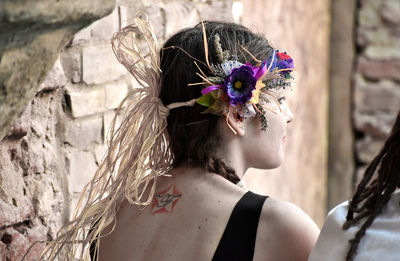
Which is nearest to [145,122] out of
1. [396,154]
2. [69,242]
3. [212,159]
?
[212,159]

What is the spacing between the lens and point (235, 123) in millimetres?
1711

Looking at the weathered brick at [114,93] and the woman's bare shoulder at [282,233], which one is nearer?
the woman's bare shoulder at [282,233]

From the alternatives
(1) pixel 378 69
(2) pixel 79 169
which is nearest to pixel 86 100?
(2) pixel 79 169

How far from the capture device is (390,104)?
16.8 ft

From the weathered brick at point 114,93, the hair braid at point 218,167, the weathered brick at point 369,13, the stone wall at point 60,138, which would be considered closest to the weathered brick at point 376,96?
the weathered brick at point 369,13

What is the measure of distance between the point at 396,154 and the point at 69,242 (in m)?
0.84

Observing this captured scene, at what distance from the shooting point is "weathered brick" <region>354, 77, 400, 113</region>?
510 cm

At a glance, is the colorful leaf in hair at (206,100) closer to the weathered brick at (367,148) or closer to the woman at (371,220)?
the woman at (371,220)

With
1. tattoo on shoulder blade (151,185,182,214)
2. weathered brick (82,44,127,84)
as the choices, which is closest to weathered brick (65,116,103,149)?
weathered brick (82,44,127,84)

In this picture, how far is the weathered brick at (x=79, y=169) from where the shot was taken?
1.92 metres

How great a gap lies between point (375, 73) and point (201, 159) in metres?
3.67

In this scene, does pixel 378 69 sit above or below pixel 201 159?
below

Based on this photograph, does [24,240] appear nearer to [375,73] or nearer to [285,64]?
[285,64]

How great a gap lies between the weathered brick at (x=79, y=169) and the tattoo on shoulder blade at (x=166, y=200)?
13.1 inches
